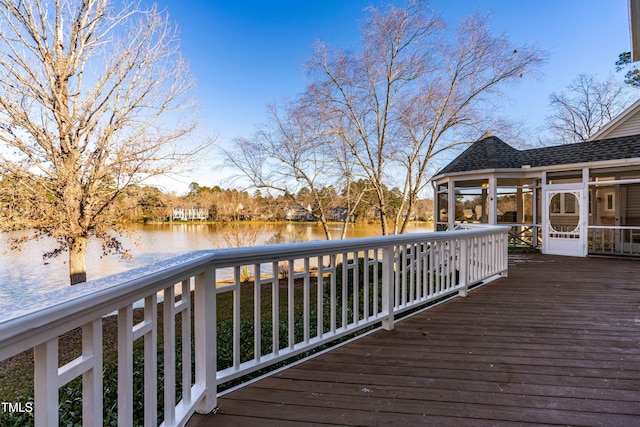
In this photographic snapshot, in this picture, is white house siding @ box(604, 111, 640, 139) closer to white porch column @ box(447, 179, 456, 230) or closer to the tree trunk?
white porch column @ box(447, 179, 456, 230)

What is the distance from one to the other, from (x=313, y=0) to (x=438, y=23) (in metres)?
4.96

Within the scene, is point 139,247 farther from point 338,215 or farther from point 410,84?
point 410,84

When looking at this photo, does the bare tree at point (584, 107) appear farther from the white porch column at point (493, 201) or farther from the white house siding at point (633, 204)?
the white porch column at point (493, 201)

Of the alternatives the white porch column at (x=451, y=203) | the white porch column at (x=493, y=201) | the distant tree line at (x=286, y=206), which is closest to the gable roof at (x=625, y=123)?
the white porch column at (x=493, y=201)

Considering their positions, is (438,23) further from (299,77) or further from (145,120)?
(145,120)

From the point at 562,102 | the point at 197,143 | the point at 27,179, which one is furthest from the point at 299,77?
the point at 562,102

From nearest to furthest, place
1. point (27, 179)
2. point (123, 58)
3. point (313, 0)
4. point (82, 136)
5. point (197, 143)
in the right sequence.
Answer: point (27, 179) → point (82, 136) → point (123, 58) → point (197, 143) → point (313, 0)

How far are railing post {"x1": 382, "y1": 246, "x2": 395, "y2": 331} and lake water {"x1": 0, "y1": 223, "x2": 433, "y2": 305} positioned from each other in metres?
1.89

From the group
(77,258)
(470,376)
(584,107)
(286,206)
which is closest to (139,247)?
(77,258)

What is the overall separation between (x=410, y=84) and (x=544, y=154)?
6.16m

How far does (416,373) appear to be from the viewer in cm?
228

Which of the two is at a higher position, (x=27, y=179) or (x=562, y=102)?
(x=562, y=102)

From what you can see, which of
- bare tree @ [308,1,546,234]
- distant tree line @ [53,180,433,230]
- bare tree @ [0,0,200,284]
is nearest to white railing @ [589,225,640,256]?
bare tree @ [308,1,546,234]

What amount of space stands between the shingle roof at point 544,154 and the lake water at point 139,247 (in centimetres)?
605
